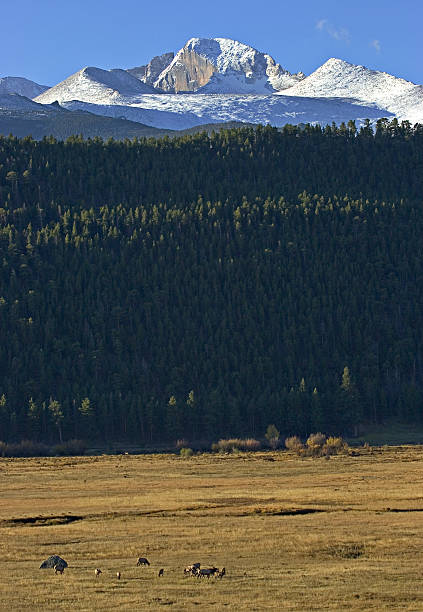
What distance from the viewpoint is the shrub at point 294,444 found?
13481 cm

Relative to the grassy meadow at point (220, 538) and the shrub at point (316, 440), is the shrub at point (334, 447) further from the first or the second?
the grassy meadow at point (220, 538)

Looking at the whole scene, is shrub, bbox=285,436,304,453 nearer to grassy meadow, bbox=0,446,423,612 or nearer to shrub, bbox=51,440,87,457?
shrub, bbox=51,440,87,457

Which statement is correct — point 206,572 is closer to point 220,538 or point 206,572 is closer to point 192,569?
point 192,569

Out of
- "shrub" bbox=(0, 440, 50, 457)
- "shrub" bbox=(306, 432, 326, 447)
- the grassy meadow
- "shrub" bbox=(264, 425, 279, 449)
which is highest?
the grassy meadow

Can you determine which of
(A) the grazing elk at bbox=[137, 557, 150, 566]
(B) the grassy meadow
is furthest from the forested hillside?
(A) the grazing elk at bbox=[137, 557, 150, 566]

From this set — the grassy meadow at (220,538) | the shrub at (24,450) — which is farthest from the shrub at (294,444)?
the shrub at (24,450)

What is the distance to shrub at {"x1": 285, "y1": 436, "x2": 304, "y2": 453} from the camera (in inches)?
5308

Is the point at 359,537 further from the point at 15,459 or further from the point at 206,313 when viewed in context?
the point at 206,313

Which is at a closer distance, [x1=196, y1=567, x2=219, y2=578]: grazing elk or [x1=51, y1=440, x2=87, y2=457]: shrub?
[x1=196, y1=567, x2=219, y2=578]: grazing elk

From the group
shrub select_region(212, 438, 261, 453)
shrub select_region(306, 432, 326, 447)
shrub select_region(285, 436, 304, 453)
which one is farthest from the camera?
shrub select_region(212, 438, 261, 453)

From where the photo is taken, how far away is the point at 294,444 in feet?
453

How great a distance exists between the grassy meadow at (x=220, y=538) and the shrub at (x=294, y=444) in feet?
108

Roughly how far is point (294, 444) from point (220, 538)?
84.9 m

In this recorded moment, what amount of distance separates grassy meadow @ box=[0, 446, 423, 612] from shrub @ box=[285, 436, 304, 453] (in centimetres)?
3305
